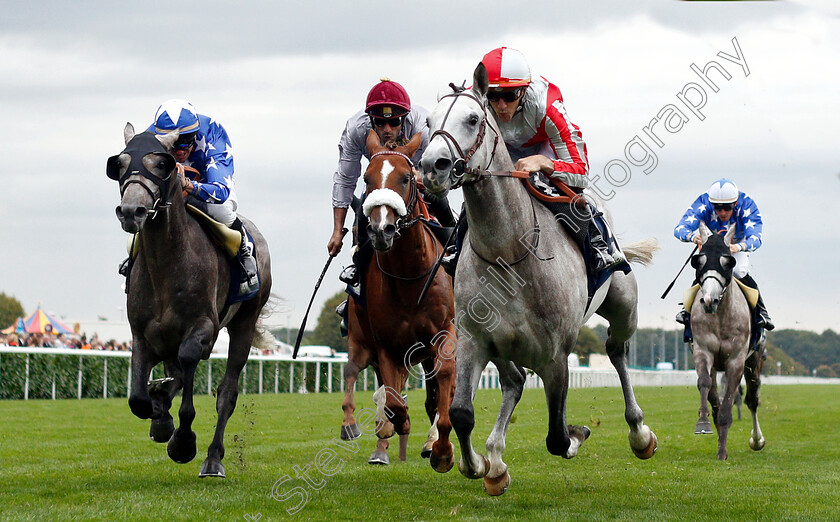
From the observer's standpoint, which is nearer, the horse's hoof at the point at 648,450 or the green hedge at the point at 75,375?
the horse's hoof at the point at 648,450

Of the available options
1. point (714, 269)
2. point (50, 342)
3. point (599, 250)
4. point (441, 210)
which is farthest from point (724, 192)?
point (50, 342)

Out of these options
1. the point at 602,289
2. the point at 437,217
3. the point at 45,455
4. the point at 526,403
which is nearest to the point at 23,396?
the point at 526,403

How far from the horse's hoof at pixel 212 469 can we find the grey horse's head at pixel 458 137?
3.32 meters

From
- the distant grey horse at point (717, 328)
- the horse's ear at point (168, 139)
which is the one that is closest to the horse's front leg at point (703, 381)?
the distant grey horse at point (717, 328)

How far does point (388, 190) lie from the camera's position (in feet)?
19.0

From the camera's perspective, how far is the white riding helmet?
1089cm

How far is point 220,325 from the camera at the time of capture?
7.23 m

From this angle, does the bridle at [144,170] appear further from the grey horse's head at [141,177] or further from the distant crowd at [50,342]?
the distant crowd at [50,342]

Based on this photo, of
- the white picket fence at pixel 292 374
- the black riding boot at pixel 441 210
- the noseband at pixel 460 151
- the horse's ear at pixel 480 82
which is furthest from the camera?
the white picket fence at pixel 292 374

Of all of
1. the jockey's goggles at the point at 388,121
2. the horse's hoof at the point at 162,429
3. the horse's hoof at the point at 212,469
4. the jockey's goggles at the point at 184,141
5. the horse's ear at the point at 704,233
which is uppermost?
the jockey's goggles at the point at 388,121

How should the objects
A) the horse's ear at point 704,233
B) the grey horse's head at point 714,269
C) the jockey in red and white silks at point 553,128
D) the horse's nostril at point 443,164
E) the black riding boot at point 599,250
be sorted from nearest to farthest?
the horse's nostril at point 443,164 < the jockey in red and white silks at point 553,128 < the black riding boot at point 599,250 < the grey horse's head at point 714,269 < the horse's ear at point 704,233

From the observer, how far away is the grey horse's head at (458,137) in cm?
462

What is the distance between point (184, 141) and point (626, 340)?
3.61 metres

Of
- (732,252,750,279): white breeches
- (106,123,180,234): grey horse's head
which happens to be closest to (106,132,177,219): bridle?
(106,123,180,234): grey horse's head
